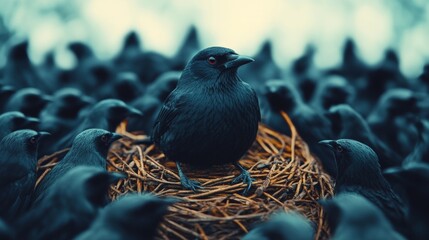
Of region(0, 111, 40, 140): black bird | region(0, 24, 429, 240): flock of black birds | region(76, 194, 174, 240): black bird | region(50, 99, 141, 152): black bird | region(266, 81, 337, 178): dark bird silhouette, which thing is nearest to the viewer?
region(76, 194, 174, 240): black bird

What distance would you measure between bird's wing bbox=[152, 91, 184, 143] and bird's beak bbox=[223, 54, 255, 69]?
19.7 inches

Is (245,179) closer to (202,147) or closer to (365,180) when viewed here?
(202,147)

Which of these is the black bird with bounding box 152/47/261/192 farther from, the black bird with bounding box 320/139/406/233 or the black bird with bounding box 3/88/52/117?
the black bird with bounding box 3/88/52/117

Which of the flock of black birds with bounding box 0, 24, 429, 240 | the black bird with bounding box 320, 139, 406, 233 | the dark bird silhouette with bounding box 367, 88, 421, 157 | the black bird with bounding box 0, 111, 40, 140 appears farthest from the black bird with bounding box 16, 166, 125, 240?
the dark bird silhouette with bounding box 367, 88, 421, 157

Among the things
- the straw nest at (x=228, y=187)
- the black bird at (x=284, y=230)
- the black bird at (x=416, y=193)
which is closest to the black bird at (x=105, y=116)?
the straw nest at (x=228, y=187)

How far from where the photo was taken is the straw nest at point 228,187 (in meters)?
3.89

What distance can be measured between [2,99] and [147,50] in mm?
3628

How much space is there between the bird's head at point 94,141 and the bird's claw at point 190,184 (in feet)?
2.45

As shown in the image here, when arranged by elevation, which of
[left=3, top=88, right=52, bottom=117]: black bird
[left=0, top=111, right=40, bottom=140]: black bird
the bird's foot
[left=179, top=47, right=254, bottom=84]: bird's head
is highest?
[left=179, top=47, right=254, bottom=84]: bird's head

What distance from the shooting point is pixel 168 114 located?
15.6ft

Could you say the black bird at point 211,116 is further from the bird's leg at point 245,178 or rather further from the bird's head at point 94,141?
the bird's head at point 94,141

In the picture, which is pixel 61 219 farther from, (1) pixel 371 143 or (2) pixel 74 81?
(2) pixel 74 81

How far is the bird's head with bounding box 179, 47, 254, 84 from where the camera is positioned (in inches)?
180

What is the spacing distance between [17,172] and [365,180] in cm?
287
